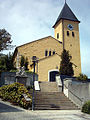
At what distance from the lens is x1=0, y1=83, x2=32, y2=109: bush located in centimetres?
1169

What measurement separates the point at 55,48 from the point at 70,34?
245 inches

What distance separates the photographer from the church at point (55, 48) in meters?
26.6

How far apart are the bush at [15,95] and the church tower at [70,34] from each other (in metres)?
19.2

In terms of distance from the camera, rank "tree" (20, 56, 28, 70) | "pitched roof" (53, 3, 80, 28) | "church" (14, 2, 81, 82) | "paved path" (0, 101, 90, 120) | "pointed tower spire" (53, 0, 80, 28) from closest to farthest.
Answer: "paved path" (0, 101, 90, 120) → "church" (14, 2, 81, 82) → "tree" (20, 56, 28, 70) → "pointed tower spire" (53, 0, 80, 28) → "pitched roof" (53, 3, 80, 28)

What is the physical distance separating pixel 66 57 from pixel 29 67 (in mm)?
8417

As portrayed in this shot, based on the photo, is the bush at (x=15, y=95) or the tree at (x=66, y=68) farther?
the tree at (x=66, y=68)

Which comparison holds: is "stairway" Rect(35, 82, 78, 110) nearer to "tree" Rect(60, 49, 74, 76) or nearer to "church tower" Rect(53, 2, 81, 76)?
"tree" Rect(60, 49, 74, 76)

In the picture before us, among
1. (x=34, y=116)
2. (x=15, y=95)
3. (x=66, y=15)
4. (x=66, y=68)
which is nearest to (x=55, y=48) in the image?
(x=66, y=68)

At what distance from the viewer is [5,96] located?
516 inches

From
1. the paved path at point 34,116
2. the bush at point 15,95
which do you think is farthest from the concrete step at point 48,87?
the paved path at point 34,116

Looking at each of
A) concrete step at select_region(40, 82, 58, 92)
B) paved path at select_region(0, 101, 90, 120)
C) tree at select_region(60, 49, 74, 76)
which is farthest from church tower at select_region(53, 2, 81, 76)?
paved path at select_region(0, 101, 90, 120)

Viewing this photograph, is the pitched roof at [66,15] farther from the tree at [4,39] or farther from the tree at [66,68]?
the tree at [4,39]

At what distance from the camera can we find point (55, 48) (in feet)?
104

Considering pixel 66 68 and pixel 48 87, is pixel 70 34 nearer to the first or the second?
pixel 66 68
